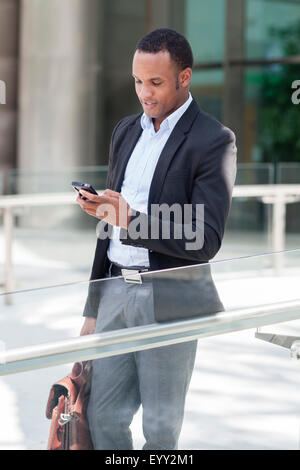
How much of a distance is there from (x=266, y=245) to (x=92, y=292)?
28.4 ft

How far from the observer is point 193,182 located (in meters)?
2.10

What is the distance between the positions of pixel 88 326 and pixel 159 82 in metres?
0.71

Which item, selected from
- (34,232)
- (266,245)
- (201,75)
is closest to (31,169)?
(34,232)

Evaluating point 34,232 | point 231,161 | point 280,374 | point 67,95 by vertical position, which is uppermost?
point 67,95

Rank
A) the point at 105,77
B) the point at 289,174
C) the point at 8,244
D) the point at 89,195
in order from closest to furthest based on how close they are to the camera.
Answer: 1. the point at 89,195
2. the point at 8,244
3. the point at 289,174
4. the point at 105,77

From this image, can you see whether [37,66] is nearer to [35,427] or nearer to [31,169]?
[31,169]

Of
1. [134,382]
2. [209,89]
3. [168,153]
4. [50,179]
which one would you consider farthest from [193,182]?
[209,89]

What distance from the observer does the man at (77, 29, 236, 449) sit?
1.96m

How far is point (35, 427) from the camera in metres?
2.10

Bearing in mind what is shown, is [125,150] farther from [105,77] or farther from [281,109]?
[105,77]

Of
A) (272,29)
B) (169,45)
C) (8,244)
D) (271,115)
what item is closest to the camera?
(169,45)

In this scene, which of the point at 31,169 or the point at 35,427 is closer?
the point at 35,427

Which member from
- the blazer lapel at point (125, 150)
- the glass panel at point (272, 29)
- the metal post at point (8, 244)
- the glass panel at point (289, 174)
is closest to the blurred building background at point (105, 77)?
the glass panel at point (272, 29)

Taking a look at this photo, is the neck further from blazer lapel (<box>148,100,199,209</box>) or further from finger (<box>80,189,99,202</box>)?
finger (<box>80,189,99,202</box>)
